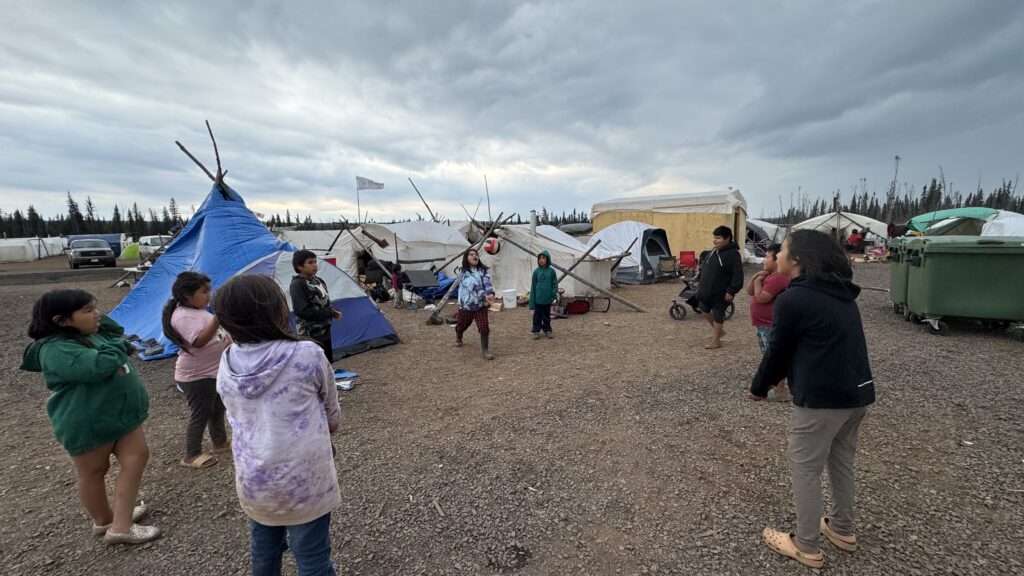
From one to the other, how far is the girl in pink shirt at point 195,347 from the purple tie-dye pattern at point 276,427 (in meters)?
2.04

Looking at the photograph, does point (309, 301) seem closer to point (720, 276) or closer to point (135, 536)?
point (135, 536)

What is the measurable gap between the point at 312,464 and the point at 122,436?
175 centimetres

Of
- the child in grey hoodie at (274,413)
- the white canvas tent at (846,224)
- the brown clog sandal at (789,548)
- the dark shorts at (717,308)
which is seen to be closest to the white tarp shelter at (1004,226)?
the white canvas tent at (846,224)

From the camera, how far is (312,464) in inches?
71.4

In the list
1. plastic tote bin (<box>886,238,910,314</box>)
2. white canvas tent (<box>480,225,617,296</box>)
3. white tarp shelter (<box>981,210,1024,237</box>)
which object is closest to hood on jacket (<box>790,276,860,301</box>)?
plastic tote bin (<box>886,238,910,314</box>)

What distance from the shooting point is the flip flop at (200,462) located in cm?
363

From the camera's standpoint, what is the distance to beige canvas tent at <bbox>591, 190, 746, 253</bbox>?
1667 cm

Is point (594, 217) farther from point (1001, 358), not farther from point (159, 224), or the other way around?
point (159, 224)

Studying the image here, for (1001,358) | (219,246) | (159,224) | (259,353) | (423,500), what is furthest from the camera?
(159,224)

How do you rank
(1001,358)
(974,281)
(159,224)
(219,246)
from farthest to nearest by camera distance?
(159,224)
(219,246)
(974,281)
(1001,358)

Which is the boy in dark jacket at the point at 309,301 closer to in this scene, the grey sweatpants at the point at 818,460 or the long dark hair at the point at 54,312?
the long dark hair at the point at 54,312

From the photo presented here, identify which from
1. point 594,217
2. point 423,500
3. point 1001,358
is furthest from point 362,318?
point 594,217

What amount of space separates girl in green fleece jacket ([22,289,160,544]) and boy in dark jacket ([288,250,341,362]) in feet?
6.33

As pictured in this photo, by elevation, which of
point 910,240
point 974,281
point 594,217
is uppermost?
point 594,217
